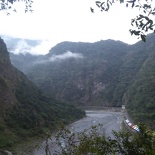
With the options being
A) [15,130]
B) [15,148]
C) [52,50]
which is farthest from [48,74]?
[15,148]

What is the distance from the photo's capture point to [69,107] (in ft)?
276

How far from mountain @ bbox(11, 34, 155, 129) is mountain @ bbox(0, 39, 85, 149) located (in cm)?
3327

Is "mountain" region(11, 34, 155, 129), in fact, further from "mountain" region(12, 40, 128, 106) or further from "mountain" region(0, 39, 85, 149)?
"mountain" region(0, 39, 85, 149)

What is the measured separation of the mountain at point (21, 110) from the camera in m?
52.0

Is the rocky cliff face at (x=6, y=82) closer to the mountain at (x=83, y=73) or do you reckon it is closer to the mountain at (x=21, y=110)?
the mountain at (x=21, y=110)

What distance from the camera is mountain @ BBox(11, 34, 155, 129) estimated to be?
4387 inches

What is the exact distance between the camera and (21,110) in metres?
60.4

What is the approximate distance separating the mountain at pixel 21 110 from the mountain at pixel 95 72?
33272mm

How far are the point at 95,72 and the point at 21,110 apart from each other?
211ft

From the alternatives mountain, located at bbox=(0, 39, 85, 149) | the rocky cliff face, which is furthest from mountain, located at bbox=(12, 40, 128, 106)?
the rocky cliff face

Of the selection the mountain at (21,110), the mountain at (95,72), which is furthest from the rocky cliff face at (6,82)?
the mountain at (95,72)

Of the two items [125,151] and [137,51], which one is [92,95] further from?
[125,151]

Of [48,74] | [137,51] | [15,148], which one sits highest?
[137,51]

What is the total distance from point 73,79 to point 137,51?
91.4ft
